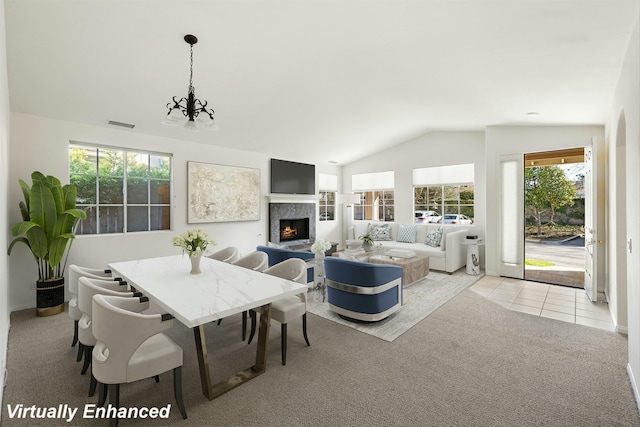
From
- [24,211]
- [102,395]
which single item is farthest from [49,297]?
[102,395]

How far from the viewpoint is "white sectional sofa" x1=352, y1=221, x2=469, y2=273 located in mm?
5797

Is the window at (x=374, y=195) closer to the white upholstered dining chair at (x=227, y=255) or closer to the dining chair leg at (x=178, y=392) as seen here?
the white upholstered dining chair at (x=227, y=255)

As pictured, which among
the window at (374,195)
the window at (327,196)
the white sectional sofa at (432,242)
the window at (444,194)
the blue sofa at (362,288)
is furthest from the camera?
the window at (327,196)

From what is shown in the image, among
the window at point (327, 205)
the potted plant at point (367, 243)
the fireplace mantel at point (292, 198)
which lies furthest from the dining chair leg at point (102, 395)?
the window at point (327, 205)

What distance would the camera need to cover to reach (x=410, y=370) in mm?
2469

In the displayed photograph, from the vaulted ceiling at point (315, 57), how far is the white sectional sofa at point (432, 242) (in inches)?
92.3

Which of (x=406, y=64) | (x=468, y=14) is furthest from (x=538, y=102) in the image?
(x=468, y=14)

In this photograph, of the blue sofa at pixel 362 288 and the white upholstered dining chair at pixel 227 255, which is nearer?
the blue sofa at pixel 362 288

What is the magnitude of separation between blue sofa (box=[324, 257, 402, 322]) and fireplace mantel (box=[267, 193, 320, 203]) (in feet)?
11.9

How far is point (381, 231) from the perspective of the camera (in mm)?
7316

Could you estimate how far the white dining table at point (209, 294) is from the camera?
1.93 m

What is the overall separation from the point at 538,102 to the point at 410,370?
12.9 feet

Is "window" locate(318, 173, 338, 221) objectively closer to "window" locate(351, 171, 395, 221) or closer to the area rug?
"window" locate(351, 171, 395, 221)

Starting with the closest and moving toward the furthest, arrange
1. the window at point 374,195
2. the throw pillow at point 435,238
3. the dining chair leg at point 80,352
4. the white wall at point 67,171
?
the dining chair leg at point 80,352 → the white wall at point 67,171 → the throw pillow at point 435,238 → the window at point 374,195
